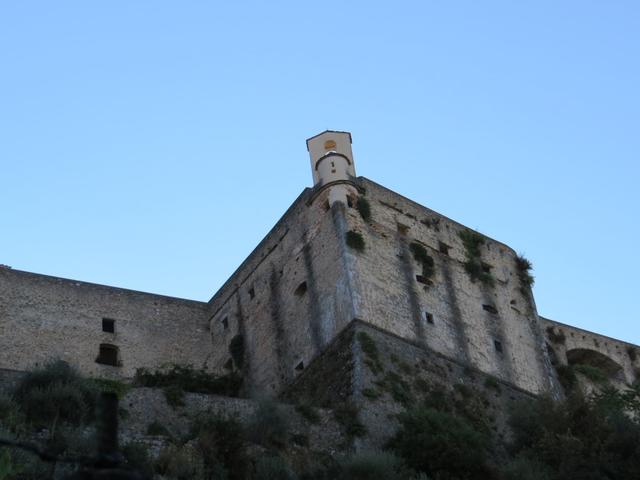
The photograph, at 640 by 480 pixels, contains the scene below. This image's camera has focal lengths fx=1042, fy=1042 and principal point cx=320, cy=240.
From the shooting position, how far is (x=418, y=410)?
23.6 meters

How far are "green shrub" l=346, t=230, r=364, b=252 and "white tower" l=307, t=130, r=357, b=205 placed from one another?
126cm

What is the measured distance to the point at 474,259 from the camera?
3178cm

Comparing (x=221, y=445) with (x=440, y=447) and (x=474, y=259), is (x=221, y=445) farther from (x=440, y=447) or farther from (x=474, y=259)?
(x=474, y=259)

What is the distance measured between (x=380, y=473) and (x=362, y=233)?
10263mm

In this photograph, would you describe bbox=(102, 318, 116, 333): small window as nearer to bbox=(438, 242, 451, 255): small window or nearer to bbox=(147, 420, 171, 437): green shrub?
bbox=(438, 242, 451, 255): small window

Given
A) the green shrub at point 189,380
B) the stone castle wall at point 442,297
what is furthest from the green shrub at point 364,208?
the green shrub at point 189,380

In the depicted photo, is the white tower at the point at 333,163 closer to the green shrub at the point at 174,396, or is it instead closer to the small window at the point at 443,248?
the small window at the point at 443,248

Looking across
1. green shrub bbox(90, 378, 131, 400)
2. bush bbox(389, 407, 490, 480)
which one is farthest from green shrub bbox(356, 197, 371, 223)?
green shrub bbox(90, 378, 131, 400)

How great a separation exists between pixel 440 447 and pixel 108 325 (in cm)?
1328

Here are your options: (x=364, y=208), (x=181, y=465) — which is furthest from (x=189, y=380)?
(x=181, y=465)

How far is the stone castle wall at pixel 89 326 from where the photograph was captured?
2945cm

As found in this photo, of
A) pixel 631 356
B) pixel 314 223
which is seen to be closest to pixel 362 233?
pixel 314 223

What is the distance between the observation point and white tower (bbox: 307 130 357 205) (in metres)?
29.6

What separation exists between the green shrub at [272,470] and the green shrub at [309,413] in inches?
119
